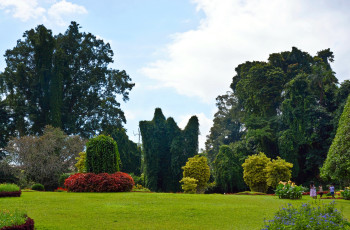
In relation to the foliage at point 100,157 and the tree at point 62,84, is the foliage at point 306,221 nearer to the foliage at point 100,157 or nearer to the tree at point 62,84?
the foliage at point 100,157

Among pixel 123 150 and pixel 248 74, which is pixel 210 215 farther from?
pixel 248 74

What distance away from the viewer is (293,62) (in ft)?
140

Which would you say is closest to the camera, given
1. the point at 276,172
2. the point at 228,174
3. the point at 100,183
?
the point at 100,183

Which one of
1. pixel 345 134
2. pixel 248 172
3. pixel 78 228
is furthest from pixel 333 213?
pixel 248 172

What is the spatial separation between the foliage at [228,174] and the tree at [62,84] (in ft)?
45.4

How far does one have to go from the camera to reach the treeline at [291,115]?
33.4 m

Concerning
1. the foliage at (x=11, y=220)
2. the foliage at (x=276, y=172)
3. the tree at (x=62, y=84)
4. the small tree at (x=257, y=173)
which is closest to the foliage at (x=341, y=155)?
the foliage at (x=276, y=172)

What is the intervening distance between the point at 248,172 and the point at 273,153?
29.9ft

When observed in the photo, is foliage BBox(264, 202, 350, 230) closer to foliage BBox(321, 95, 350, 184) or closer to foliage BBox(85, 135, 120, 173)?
foliage BBox(321, 95, 350, 184)

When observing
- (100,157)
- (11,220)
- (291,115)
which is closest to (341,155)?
(100,157)

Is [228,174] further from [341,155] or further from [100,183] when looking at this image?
[100,183]

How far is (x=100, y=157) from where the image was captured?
20.9 m

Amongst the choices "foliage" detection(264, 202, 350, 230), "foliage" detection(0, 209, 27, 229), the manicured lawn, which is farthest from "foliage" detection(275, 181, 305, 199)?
"foliage" detection(0, 209, 27, 229)

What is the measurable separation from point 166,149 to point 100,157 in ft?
45.3
